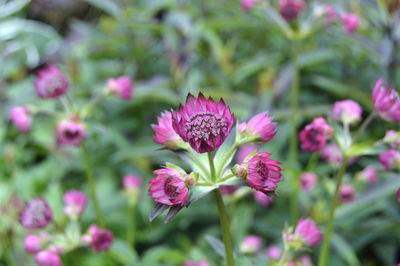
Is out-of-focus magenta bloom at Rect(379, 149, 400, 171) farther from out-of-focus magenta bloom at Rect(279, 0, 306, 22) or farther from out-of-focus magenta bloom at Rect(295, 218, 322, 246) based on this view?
out-of-focus magenta bloom at Rect(279, 0, 306, 22)

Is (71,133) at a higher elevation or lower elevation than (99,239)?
higher

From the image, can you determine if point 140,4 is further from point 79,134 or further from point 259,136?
point 259,136

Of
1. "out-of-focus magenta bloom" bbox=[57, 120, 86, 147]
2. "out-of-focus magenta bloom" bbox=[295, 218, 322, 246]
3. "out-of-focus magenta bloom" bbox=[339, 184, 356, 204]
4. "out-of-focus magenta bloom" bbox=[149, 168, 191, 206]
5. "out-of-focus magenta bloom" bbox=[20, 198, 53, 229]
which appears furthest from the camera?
"out-of-focus magenta bloom" bbox=[339, 184, 356, 204]

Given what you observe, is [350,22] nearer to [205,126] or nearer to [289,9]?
[289,9]

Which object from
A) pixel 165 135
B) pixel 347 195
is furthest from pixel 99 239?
pixel 347 195

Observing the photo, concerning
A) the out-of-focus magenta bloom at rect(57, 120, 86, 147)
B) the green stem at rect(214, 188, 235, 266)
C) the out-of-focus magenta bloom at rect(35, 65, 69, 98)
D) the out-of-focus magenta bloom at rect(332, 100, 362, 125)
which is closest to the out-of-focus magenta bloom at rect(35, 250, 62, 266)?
the out-of-focus magenta bloom at rect(57, 120, 86, 147)

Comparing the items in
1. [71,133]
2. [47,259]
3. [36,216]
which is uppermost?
[71,133]

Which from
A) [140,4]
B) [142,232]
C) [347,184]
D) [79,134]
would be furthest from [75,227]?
[140,4]
